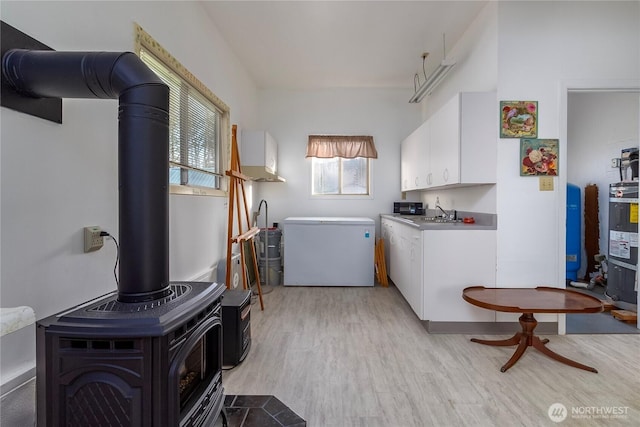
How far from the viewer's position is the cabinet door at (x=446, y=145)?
2.59 m

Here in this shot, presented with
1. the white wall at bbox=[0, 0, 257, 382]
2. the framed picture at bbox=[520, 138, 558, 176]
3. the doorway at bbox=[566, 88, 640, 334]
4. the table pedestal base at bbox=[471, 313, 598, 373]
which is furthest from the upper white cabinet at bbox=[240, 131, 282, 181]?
the doorway at bbox=[566, 88, 640, 334]

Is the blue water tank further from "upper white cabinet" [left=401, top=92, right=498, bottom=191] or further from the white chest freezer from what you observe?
the white chest freezer

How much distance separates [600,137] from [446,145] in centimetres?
293

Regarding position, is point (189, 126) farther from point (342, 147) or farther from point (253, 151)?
point (342, 147)

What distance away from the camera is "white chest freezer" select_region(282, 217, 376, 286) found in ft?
12.8

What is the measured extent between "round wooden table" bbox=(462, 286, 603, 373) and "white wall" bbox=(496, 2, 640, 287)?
25cm

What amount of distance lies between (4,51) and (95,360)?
113cm

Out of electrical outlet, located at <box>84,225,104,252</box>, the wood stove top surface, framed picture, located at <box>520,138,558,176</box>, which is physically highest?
framed picture, located at <box>520,138,558,176</box>

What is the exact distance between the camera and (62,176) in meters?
1.24

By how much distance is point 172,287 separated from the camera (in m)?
1.30

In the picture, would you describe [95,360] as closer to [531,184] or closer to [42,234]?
[42,234]

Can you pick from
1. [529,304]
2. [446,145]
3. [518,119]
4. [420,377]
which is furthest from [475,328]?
[518,119]

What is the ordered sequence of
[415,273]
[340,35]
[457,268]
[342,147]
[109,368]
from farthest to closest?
Answer: [342,147], [340,35], [415,273], [457,268], [109,368]

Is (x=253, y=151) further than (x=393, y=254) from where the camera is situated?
No
